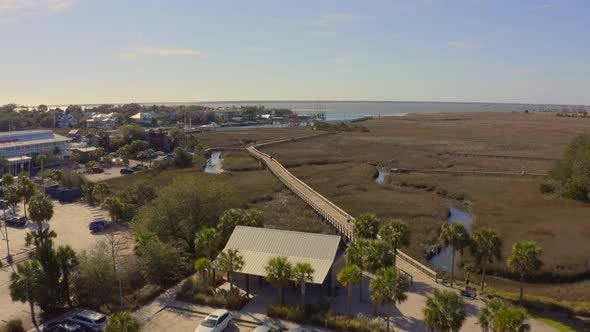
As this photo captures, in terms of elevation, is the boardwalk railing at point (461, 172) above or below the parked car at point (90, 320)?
above

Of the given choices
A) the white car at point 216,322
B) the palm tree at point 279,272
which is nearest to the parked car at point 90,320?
the white car at point 216,322

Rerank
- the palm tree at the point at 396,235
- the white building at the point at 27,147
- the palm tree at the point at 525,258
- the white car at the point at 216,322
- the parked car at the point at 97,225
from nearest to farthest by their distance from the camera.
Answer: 1. the white car at the point at 216,322
2. the palm tree at the point at 525,258
3. the palm tree at the point at 396,235
4. the parked car at the point at 97,225
5. the white building at the point at 27,147

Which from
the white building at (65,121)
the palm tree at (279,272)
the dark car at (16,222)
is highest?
the white building at (65,121)

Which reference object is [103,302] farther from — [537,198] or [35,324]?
[537,198]

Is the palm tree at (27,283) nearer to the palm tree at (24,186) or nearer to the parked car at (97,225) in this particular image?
the parked car at (97,225)

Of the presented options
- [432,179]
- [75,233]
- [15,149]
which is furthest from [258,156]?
[75,233]

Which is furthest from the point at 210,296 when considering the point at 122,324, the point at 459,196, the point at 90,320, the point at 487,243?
the point at 459,196
